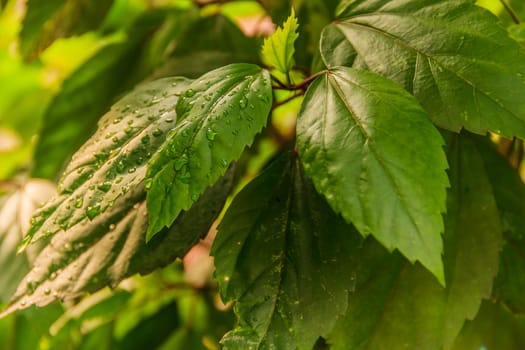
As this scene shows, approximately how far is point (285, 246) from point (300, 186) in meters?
0.05

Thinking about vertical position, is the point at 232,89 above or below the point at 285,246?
above

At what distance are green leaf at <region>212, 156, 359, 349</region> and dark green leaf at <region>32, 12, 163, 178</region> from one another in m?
0.36

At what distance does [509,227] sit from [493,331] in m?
0.12

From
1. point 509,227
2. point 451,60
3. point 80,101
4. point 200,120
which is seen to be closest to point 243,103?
point 200,120

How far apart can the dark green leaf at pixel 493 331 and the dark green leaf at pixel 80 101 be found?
0.50m

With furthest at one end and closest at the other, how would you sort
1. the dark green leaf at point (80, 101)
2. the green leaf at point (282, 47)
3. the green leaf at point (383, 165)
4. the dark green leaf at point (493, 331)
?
the dark green leaf at point (80, 101), the dark green leaf at point (493, 331), the green leaf at point (282, 47), the green leaf at point (383, 165)

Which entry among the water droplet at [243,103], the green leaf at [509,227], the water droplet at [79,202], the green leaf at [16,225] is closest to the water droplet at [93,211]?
the water droplet at [79,202]

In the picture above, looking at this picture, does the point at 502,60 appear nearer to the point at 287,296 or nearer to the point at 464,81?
the point at 464,81

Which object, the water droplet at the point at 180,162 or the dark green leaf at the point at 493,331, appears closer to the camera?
the water droplet at the point at 180,162

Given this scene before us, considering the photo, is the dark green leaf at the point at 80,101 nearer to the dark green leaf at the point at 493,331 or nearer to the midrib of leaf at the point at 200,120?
the midrib of leaf at the point at 200,120

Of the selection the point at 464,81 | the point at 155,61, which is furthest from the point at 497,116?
the point at 155,61

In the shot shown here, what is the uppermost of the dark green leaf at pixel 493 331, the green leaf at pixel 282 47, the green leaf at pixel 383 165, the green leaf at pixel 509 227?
the green leaf at pixel 282 47

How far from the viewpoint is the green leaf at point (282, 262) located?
1.49ft

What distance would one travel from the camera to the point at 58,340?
0.74m
